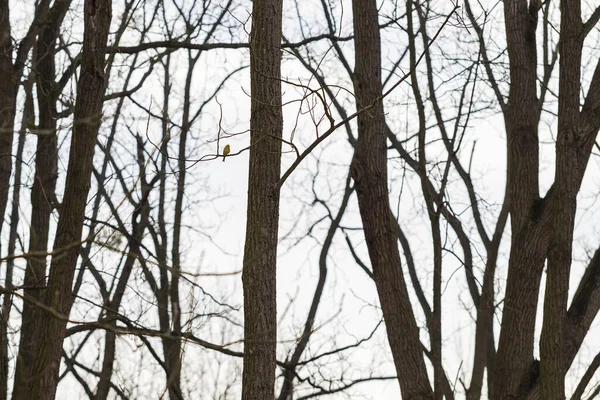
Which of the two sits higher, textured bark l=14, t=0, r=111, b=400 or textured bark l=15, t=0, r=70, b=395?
textured bark l=15, t=0, r=70, b=395

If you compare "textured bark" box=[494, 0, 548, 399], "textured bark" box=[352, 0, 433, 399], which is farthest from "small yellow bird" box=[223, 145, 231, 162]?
"textured bark" box=[494, 0, 548, 399]

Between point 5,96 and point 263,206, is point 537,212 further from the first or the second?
point 5,96

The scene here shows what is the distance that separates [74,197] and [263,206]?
5.37ft

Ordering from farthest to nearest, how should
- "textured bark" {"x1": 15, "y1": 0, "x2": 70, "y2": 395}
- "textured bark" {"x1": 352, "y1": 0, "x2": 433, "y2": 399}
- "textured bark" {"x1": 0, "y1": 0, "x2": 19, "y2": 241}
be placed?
"textured bark" {"x1": 15, "y1": 0, "x2": 70, "y2": 395} → "textured bark" {"x1": 0, "y1": 0, "x2": 19, "y2": 241} → "textured bark" {"x1": 352, "y1": 0, "x2": 433, "y2": 399}

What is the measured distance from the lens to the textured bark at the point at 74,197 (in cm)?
505

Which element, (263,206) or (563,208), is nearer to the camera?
(263,206)

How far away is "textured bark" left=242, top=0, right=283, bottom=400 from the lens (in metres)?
4.04

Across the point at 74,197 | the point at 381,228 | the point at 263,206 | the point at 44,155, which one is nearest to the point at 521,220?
the point at 381,228

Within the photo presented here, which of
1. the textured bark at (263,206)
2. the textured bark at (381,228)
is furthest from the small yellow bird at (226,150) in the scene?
the textured bark at (381,228)

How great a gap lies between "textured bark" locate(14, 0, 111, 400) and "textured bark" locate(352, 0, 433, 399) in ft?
6.17

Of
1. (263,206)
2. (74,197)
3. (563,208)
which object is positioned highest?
(563,208)

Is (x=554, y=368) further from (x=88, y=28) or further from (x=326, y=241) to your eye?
(x=326, y=241)

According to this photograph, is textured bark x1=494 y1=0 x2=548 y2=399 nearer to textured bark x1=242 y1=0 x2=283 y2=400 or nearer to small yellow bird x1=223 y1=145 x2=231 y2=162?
textured bark x1=242 y1=0 x2=283 y2=400

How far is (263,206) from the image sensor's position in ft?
13.8
